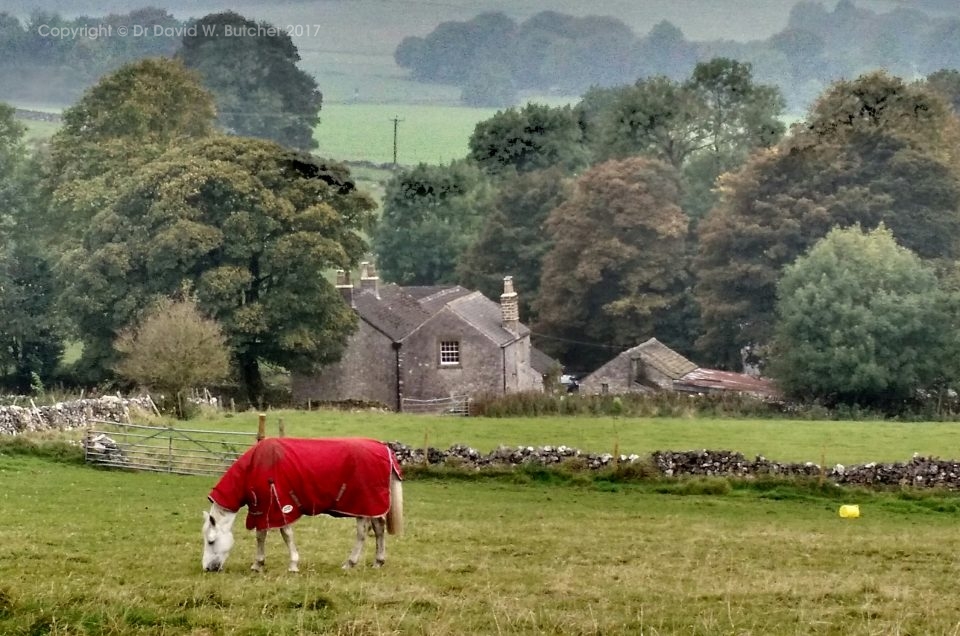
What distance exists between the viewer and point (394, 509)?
640 inches

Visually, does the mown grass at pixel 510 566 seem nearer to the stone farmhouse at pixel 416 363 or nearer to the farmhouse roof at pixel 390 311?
the stone farmhouse at pixel 416 363

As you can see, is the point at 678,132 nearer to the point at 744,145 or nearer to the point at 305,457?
the point at 744,145

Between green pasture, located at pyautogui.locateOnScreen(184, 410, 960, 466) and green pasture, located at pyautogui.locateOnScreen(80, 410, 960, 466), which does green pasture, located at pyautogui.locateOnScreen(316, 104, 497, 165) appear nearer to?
green pasture, located at pyautogui.locateOnScreen(80, 410, 960, 466)

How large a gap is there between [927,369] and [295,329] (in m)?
27.0

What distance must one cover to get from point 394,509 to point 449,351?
4343 centimetres

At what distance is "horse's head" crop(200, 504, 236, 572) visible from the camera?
15664 mm

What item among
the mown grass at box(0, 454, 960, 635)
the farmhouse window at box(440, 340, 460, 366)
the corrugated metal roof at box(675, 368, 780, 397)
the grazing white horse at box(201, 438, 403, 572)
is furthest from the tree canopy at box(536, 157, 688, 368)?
the grazing white horse at box(201, 438, 403, 572)

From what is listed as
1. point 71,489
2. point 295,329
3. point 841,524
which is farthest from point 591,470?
point 295,329

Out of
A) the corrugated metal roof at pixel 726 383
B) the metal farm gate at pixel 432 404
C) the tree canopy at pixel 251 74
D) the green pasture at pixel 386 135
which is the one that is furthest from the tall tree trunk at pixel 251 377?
the tree canopy at pixel 251 74

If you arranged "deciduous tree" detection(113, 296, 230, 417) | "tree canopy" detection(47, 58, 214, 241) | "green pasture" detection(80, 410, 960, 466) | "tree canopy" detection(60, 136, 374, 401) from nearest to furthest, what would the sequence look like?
"green pasture" detection(80, 410, 960, 466), "deciduous tree" detection(113, 296, 230, 417), "tree canopy" detection(60, 136, 374, 401), "tree canopy" detection(47, 58, 214, 241)

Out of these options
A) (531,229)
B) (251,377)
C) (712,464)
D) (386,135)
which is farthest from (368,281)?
(386,135)

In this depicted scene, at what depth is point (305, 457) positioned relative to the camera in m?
15.8

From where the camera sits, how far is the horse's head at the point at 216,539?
617 inches

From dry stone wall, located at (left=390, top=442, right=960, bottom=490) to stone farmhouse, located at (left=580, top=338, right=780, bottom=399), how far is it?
3124 cm
